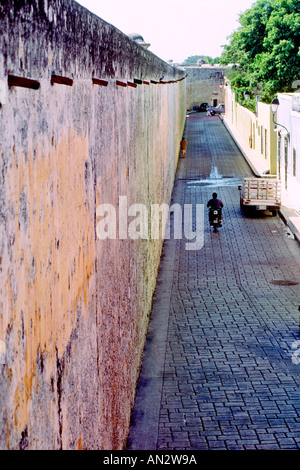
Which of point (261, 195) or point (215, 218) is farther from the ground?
point (261, 195)

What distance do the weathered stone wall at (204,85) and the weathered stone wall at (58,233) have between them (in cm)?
8086

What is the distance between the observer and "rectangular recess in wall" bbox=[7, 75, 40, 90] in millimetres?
2760

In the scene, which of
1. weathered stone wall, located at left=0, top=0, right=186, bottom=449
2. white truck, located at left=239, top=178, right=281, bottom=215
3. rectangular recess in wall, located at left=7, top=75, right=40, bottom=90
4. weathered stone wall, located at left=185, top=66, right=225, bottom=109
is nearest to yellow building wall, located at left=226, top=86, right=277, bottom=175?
white truck, located at left=239, top=178, right=281, bottom=215

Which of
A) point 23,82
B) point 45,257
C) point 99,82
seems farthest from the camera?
point 99,82

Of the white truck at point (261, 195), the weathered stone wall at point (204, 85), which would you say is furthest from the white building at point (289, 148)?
the weathered stone wall at point (204, 85)

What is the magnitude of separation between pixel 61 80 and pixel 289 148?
24.2 metres

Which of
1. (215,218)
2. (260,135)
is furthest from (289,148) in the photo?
(260,135)

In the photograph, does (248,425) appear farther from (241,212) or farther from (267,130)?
(267,130)

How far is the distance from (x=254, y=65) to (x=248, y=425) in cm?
3369

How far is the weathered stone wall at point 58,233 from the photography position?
8.89ft

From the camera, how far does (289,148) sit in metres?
27.2

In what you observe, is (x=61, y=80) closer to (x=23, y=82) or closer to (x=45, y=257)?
(x=23, y=82)

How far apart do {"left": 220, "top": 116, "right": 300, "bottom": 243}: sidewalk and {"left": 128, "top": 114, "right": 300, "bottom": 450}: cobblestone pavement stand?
623 mm

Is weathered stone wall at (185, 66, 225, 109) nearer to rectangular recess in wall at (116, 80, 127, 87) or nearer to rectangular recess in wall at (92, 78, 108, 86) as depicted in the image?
rectangular recess in wall at (116, 80, 127, 87)
